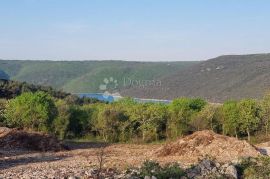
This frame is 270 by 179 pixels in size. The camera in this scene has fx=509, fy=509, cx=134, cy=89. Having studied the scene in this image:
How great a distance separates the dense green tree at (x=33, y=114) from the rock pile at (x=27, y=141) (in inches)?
579

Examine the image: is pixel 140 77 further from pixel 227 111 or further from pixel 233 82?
pixel 227 111

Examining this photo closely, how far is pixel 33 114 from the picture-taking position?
48969 millimetres

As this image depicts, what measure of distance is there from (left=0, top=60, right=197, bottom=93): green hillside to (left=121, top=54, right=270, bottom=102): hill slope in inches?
930

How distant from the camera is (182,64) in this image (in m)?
196

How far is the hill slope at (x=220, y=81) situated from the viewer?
3989 inches

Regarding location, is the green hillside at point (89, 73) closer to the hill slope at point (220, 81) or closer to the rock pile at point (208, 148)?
the hill slope at point (220, 81)

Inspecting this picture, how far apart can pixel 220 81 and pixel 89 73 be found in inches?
3008

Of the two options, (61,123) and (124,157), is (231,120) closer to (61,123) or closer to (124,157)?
(61,123)

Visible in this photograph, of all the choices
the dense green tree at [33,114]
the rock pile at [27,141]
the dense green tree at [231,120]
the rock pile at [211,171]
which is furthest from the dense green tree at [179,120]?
the rock pile at [211,171]

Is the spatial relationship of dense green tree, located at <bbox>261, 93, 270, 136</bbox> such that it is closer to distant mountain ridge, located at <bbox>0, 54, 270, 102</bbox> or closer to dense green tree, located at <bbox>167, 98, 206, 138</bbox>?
dense green tree, located at <bbox>167, 98, 206, 138</bbox>

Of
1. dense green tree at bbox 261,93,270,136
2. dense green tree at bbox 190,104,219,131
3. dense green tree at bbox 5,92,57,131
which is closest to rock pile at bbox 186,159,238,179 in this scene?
dense green tree at bbox 190,104,219,131

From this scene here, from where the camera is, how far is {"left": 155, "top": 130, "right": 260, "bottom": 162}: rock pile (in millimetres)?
25688

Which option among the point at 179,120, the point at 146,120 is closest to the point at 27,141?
the point at 146,120

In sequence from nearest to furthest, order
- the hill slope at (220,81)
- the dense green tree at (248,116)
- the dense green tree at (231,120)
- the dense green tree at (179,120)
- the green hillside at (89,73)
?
1. the dense green tree at (248,116)
2. the dense green tree at (231,120)
3. the dense green tree at (179,120)
4. the hill slope at (220,81)
5. the green hillside at (89,73)
